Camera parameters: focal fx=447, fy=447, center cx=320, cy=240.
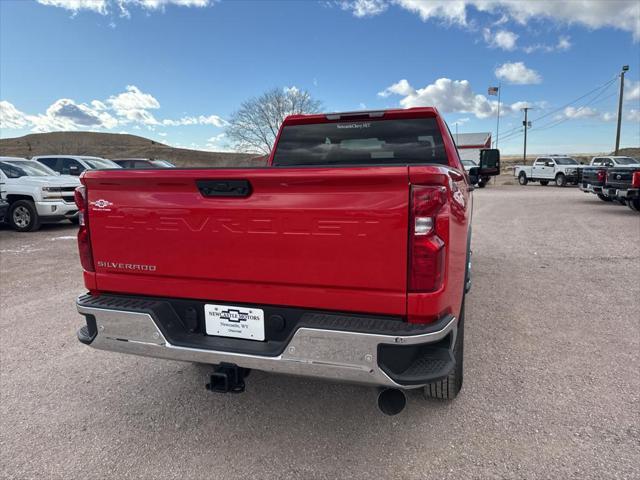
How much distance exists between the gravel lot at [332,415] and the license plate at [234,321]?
72 centimetres

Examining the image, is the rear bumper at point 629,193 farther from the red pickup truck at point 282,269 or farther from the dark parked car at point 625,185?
the red pickup truck at point 282,269

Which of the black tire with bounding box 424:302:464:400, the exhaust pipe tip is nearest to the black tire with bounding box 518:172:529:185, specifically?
the black tire with bounding box 424:302:464:400

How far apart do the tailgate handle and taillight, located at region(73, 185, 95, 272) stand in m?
0.78

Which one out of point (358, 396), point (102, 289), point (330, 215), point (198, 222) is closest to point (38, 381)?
point (102, 289)

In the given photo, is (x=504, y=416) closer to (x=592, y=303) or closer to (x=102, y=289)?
(x=102, y=289)

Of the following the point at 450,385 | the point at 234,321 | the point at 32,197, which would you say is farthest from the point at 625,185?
the point at 32,197

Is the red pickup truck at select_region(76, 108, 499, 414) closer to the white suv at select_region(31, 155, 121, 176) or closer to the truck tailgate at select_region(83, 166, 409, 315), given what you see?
the truck tailgate at select_region(83, 166, 409, 315)

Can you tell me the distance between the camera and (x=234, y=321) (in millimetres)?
2451

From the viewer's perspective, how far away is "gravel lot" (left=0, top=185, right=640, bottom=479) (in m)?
2.45

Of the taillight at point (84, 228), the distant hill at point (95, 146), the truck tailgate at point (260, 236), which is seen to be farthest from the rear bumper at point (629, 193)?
the distant hill at point (95, 146)

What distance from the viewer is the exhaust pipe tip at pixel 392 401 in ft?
8.09

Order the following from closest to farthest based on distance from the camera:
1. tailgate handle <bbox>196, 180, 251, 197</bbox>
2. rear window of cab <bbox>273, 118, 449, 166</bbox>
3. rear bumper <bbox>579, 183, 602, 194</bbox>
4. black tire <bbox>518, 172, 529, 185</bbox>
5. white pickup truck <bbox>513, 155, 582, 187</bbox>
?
1. tailgate handle <bbox>196, 180, 251, 197</bbox>
2. rear window of cab <bbox>273, 118, 449, 166</bbox>
3. rear bumper <bbox>579, 183, 602, 194</bbox>
4. white pickup truck <bbox>513, 155, 582, 187</bbox>
5. black tire <bbox>518, 172, 529, 185</bbox>

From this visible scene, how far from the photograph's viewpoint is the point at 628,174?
43.1 ft

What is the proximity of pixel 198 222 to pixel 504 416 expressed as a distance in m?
2.27
